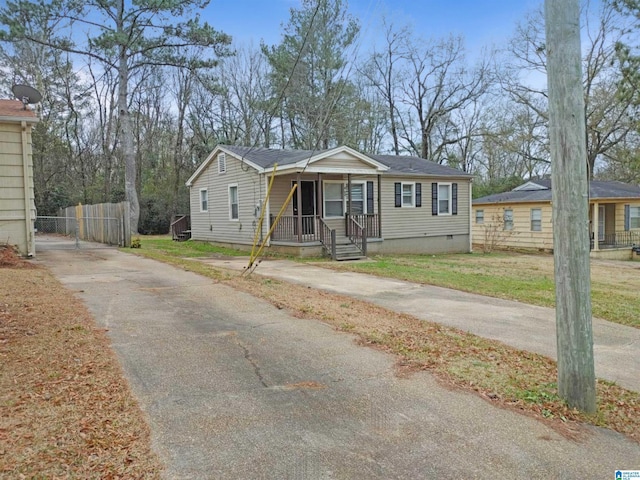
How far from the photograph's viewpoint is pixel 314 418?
339 cm

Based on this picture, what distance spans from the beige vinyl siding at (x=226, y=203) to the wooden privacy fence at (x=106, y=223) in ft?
12.4

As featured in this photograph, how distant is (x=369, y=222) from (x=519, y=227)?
10334mm

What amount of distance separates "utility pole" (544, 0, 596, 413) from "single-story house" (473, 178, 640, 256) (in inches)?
802

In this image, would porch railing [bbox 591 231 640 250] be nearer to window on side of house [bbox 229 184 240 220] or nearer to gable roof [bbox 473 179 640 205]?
gable roof [bbox 473 179 640 205]

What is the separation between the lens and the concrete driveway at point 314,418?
2.78 m


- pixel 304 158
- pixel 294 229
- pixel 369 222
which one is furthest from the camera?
pixel 369 222

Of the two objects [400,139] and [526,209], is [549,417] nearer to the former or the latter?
[526,209]

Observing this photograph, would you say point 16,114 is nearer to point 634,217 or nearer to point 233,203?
point 233,203

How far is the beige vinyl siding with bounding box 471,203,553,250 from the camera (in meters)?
22.8

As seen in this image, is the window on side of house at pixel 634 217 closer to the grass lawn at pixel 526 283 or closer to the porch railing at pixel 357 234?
the grass lawn at pixel 526 283

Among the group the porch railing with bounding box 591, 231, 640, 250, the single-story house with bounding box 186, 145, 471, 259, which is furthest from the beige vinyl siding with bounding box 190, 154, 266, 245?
the porch railing with bounding box 591, 231, 640, 250

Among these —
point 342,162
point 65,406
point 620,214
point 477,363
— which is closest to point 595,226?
point 620,214

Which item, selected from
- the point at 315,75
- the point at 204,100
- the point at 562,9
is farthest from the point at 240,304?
the point at 204,100

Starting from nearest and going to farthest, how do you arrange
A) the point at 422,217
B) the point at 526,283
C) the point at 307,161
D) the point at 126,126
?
the point at 526,283 < the point at 307,161 < the point at 422,217 < the point at 126,126
